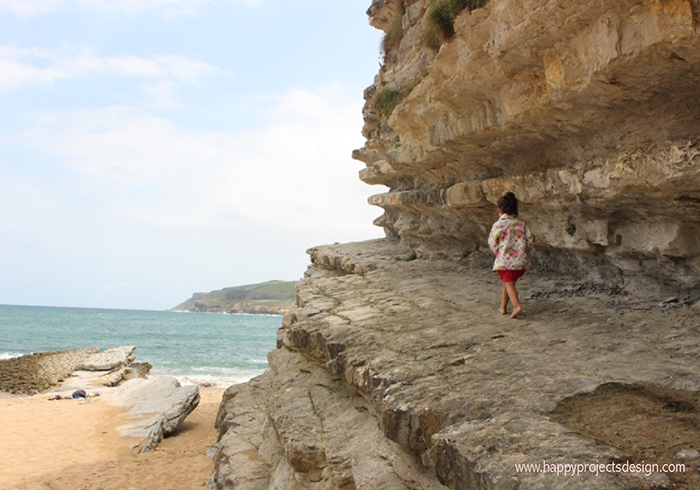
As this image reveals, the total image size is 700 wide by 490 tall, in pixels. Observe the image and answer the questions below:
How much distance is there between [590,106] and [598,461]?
4.52 meters

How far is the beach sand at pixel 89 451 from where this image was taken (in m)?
10.4

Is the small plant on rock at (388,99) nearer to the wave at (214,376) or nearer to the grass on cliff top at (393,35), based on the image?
the grass on cliff top at (393,35)

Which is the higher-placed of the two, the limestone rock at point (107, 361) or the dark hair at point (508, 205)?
the dark hair at point (508, 205)

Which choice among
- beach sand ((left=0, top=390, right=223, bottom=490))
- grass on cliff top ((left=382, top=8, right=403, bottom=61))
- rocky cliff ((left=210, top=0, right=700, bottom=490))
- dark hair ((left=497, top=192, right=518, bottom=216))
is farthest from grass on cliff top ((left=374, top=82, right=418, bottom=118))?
beach sand ((left=0, top=390, right=223, bottom=490))

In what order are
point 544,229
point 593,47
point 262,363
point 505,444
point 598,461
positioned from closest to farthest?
point 598,461 < point 505,444 < point 593,47 < point 544,229 < point 262,363

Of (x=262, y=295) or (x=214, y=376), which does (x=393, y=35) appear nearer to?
(x=214, y=376)

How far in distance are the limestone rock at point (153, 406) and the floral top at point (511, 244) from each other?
37.2 ft

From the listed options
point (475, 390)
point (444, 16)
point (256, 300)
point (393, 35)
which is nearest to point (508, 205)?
point (475, 390)

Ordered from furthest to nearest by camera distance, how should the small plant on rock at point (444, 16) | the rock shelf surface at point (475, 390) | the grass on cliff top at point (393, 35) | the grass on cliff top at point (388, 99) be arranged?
the grass on cliff top at point (393, 35) < the grass on cliff top at point (388, 99) < the small plant on rock at point (444, 16) < the rock shelf surface at point (475, 390)

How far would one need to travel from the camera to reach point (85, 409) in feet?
57.9

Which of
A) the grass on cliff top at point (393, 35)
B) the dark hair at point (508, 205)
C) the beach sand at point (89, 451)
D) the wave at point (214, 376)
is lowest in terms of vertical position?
the wave at point (214, 376)

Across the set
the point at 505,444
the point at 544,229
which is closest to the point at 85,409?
the point at 544,229

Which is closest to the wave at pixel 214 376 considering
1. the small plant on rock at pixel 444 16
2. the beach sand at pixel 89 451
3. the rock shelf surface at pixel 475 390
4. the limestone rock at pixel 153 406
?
the limestone rock at pixel 153 406

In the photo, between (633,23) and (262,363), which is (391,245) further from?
(262,363)
